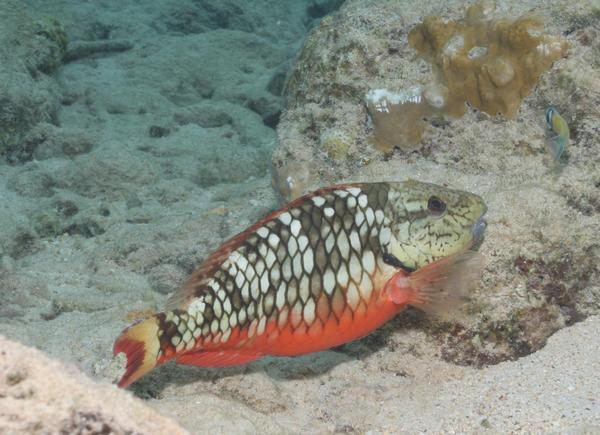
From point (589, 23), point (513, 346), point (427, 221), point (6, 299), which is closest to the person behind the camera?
point (427, 221)

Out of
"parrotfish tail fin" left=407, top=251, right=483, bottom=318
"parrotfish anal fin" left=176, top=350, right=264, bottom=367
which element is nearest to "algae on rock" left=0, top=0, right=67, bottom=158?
"parrotfish anal fin" left=176, top=350, right=264, bottom=367

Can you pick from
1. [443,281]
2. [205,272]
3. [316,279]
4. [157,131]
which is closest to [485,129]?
[443,281]

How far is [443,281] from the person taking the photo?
298 cm

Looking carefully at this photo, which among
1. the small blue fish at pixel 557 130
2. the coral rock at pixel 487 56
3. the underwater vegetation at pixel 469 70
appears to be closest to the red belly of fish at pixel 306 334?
the small blue fish at pixel 557 130

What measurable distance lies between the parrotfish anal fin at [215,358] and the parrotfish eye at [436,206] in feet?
3.71

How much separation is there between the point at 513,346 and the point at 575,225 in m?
0.82

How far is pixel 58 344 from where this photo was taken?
12.6 feet

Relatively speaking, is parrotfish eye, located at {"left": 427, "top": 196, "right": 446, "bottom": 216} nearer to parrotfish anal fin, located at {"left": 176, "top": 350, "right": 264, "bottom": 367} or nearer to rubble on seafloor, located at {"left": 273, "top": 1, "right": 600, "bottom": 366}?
rubble on seafloor, located at {"left": 273, "top": 1, "right": 600, "bottom": 366}

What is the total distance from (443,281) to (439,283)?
2 centimetres

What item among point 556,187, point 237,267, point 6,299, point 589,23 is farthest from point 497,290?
point 6,299

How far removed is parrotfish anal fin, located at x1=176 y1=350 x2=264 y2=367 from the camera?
2859mm

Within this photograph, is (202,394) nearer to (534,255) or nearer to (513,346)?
(513,346)

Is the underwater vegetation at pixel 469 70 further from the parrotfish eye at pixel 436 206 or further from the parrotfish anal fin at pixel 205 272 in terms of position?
the parrotfish anal fin at pixel 205 272

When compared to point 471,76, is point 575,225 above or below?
below
